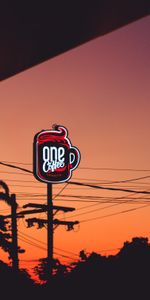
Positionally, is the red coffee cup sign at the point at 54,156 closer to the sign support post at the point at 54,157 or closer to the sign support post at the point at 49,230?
the sign support post at the point at 54,157

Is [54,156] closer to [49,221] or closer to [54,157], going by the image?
[54,157]

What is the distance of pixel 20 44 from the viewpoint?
9.37ft

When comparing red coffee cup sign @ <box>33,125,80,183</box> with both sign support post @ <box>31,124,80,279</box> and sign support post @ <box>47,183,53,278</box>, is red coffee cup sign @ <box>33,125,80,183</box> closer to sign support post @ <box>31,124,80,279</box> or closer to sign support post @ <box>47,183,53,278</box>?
sign support post @ <box>31,124,80,279</box>

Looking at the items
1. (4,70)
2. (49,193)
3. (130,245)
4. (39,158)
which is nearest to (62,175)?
(39,158)

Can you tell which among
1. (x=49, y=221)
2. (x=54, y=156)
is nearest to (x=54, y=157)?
(x=54, y=156)

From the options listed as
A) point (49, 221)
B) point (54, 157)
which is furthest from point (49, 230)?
point (54, 157)

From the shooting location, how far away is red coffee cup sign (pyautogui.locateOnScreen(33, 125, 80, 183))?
21828 millimetres

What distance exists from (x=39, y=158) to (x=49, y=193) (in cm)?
261

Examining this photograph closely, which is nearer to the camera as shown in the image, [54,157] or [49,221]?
[49,221]

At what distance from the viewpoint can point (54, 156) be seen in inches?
910

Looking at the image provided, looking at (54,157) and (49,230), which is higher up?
(54,157)

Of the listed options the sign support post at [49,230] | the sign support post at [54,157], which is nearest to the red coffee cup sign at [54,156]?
the sign support post at [54,157]

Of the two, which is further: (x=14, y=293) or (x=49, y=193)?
(x=14, y=293)

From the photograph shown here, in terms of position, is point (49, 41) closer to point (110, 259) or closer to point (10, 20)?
point (10, 20)
